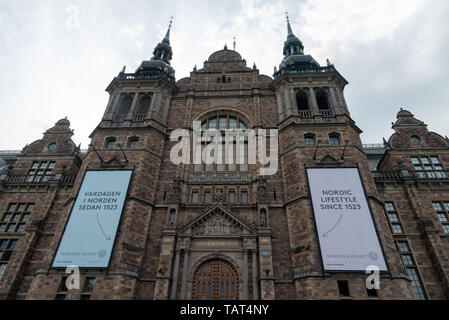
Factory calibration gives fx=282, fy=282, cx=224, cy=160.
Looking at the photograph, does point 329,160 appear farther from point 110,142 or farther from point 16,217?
point 16,217

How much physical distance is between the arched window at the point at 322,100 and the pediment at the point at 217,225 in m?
13.1

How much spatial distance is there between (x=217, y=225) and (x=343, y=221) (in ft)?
23.8

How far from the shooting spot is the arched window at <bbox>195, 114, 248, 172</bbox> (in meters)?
20.8

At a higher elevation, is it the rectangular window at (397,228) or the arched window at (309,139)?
the arched window at (309,139)

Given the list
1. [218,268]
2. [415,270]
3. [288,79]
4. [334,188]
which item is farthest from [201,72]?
[415,270]

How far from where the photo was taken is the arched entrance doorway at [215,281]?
1516 centimetres

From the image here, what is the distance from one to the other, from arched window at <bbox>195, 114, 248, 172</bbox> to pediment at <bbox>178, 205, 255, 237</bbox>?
403 cm

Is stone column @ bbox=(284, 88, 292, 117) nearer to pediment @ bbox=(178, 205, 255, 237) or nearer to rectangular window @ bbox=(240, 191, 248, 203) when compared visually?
rectangular window @ bbox=(240, 191, 248, 203)

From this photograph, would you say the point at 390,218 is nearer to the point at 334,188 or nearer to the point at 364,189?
the point at 364,189

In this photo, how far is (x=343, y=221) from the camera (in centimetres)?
1582

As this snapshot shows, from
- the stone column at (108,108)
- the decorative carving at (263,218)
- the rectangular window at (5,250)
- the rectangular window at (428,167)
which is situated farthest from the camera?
the stone column at (108,108)

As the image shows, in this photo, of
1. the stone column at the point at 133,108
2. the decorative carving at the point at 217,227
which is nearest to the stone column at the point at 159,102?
the stone column at the point at 133,108

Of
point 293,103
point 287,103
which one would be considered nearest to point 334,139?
point 293,103

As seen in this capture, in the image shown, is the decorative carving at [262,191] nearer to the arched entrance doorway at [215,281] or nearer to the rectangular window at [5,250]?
the arched entrance doorway at [215,281]
